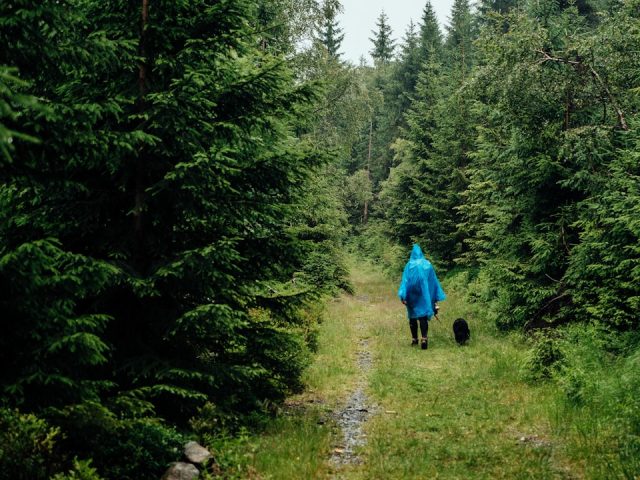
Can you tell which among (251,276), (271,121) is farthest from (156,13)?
(251,276)

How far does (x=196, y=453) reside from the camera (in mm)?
5371

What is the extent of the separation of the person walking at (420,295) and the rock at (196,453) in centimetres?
779

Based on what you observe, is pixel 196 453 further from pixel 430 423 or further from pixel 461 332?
pixel 461 332

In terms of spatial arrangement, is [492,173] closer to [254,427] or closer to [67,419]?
[254,427]

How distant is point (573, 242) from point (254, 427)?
9.71 m

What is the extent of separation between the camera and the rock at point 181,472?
4.88 metres

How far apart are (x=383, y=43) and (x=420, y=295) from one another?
5426 centimetres

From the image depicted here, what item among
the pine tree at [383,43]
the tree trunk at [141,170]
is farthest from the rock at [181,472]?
the pine tree at [383,43]

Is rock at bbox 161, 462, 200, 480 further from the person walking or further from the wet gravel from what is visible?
the person walking

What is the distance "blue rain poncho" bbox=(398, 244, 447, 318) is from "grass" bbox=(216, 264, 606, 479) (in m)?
0.98

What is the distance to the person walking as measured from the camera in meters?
12.5

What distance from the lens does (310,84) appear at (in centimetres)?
689

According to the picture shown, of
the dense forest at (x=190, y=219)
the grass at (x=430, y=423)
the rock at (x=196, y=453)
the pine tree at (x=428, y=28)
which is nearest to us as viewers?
the dense forest at (x=190, y=219)

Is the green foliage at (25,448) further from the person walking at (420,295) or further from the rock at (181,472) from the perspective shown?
the person walking at (420,295)
